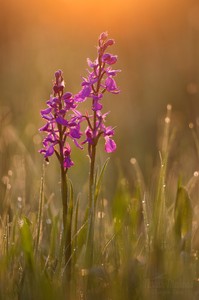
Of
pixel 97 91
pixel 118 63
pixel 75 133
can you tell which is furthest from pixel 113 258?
pixel 118 63

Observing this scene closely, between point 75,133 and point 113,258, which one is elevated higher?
point 75,133

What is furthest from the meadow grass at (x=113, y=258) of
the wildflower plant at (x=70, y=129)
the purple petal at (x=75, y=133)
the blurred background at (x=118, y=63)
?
the blurred background at (x=118, y=63)

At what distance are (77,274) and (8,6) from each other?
5.93 meters

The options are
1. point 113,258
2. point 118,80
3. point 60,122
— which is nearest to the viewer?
point 60,122

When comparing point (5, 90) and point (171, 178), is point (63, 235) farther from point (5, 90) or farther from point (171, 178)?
point (5, 90)

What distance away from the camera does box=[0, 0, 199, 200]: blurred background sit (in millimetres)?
4707

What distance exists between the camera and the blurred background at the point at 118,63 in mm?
4707

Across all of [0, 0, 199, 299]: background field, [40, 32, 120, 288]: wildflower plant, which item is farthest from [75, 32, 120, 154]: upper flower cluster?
[0, 0, 199, 299]: background field

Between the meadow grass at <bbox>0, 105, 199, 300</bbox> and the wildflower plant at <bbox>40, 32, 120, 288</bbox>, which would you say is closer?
the meadow grass at <bbox>0, 105, 199, 300</bbox>

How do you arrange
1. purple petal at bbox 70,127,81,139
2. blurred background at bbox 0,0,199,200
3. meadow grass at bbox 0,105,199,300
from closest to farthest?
meadow grass at bbox 0,105,199,300, purple petal at bbox 70,127,81,139, blurred background at bbox 0,0,199,200

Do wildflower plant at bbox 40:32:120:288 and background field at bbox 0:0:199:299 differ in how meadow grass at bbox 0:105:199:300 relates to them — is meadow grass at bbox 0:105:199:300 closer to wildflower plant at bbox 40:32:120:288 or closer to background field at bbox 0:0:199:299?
wildflower plant at bbox 40:32:120:288

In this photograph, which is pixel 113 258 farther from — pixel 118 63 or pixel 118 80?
pixel 118 63

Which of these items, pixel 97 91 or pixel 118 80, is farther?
pixel 118 80

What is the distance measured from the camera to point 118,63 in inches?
263
